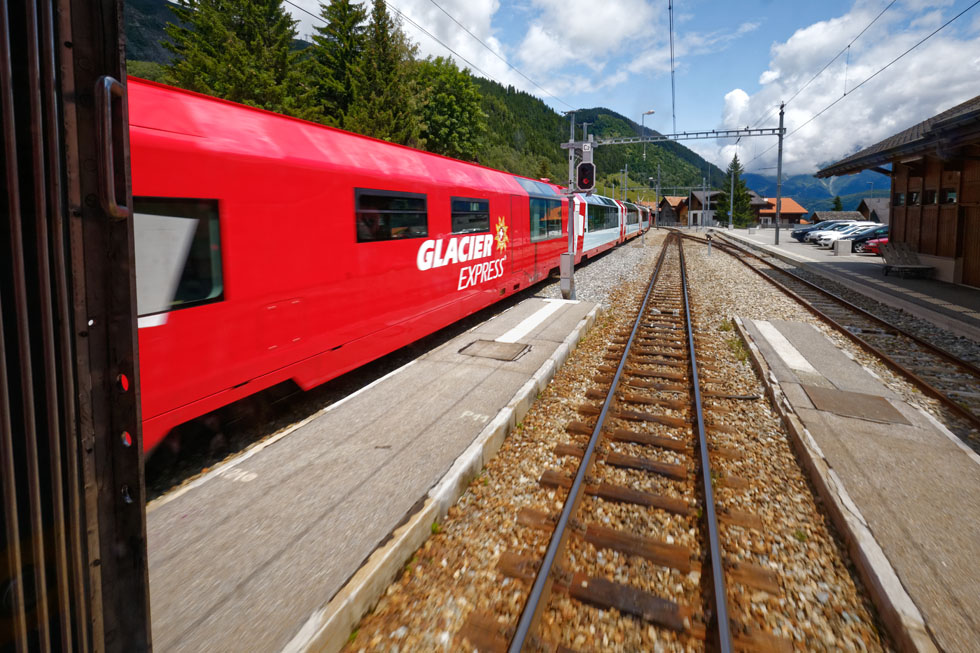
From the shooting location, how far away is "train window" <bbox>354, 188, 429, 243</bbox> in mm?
6129

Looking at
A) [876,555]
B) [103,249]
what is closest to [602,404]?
[876,555]

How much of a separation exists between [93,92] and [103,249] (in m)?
0.46

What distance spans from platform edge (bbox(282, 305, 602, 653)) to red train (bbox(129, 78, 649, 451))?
1.99 metres

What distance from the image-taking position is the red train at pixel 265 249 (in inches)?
152

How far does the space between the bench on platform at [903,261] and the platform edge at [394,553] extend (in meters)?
17.6

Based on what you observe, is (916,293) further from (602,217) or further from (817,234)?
(817,234)

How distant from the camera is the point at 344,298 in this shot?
585 cm

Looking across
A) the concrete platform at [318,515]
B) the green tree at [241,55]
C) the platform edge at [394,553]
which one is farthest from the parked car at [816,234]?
the platform edge at [394,553]

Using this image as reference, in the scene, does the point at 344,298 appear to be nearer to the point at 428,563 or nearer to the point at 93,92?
the point at 428,563

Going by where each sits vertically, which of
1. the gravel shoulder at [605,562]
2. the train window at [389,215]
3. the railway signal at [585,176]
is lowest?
the gravel shoulder at [605,562]

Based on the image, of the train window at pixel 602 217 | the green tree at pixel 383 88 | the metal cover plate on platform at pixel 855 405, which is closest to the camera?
the metal cover plate on platform at pixel 855 405

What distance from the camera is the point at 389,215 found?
6664 mm

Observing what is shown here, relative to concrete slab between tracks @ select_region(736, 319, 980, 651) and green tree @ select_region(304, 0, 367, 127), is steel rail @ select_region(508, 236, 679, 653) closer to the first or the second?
concrete slab between tracks @ select_region(736, 319, 980, 651)

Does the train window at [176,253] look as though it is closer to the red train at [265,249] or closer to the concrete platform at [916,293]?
the red train at [265,249]
